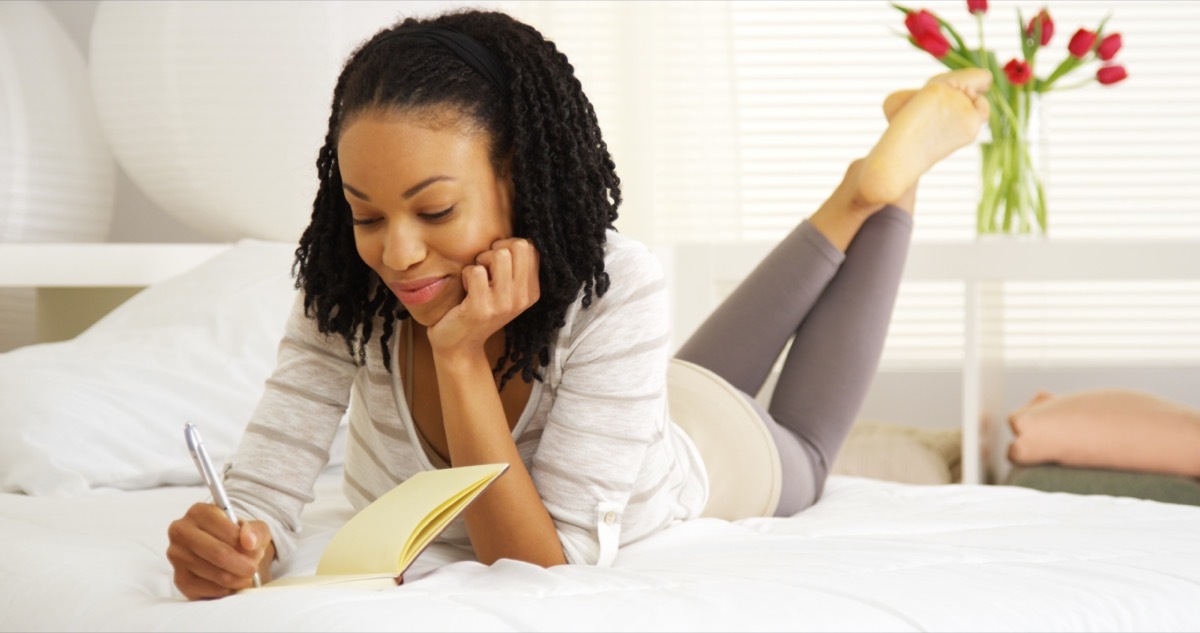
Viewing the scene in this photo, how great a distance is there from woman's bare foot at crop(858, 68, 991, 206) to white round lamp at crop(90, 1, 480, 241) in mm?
800

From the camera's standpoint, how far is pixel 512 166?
94 cm

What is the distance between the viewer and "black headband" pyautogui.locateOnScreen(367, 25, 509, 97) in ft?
3.01

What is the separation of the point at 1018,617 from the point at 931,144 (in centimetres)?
98

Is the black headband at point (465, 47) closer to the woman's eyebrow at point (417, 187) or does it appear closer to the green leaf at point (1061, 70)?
the woman's eyebrow at point (417, 187)

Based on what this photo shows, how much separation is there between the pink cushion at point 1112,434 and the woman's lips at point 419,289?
1.38m

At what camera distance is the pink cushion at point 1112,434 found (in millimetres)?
1909

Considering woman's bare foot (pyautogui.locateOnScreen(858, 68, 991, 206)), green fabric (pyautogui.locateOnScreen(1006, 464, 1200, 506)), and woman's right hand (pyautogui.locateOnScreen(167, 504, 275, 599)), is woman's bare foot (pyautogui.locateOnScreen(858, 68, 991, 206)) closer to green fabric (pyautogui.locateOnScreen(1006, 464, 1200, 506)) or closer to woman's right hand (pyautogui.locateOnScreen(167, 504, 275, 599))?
green fabric (pyautogui.locateOnScreen(1006, 464, 1200, 506))

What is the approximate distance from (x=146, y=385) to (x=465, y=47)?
68 cm

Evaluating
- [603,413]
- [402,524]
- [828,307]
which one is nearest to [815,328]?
[828,307]

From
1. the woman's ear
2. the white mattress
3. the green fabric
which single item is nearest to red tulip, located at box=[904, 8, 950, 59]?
the green fabric

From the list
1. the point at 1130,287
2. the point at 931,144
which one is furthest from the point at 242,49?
the point at 1130,287

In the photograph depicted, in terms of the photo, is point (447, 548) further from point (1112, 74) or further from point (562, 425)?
point (1112, 74)

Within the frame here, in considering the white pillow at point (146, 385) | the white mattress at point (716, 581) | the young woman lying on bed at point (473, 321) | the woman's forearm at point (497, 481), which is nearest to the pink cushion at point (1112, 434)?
the white mattress at point (716, 581)

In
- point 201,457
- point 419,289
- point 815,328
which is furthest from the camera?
point 815,328
